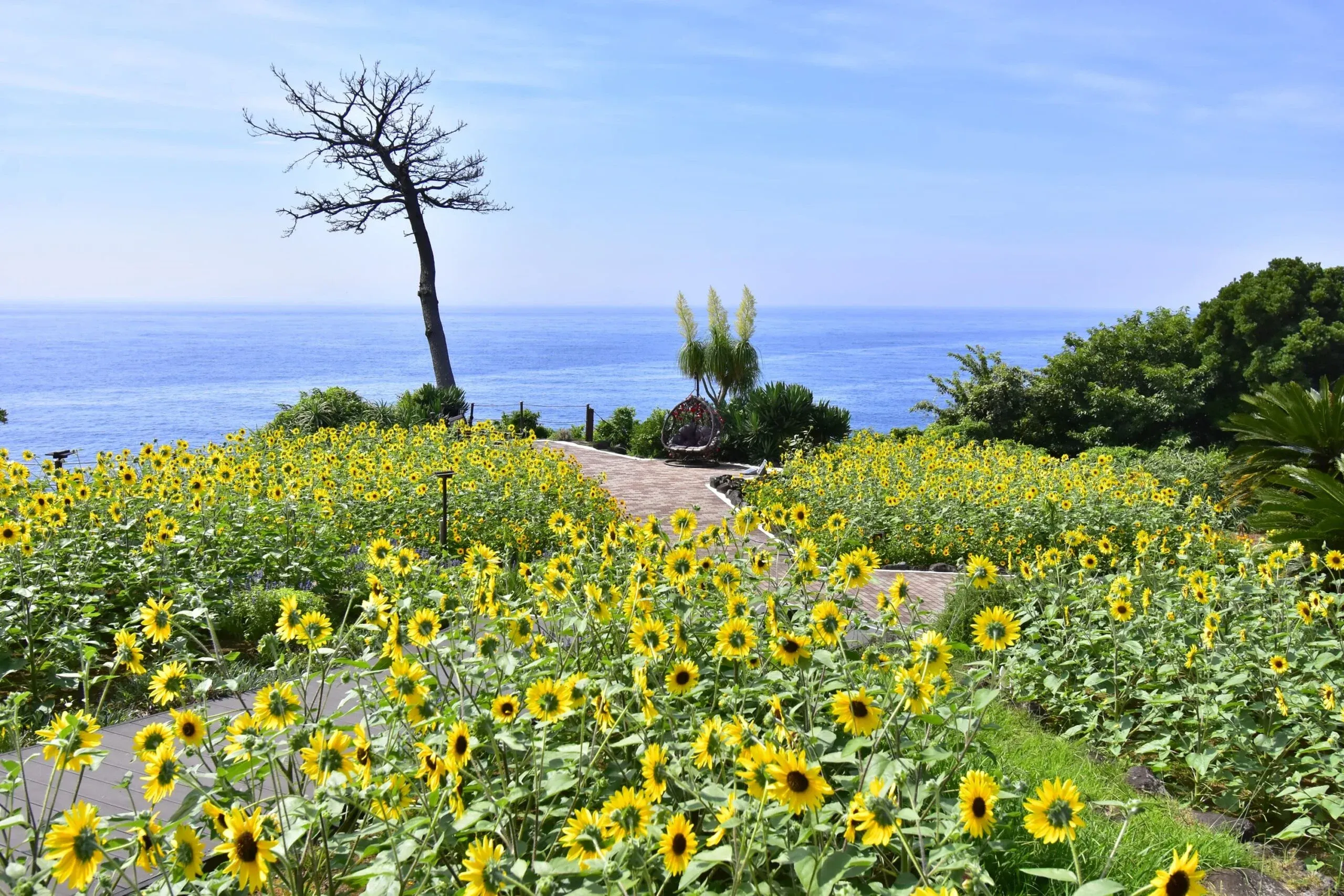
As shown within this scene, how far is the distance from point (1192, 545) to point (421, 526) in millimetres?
5798

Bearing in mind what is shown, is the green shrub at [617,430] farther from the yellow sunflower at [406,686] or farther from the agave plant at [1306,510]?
the yellow sunflower at [406,686]

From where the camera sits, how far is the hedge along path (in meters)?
6.73

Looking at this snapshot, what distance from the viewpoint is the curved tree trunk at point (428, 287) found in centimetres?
2172

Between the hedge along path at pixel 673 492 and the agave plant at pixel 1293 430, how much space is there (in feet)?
8.77

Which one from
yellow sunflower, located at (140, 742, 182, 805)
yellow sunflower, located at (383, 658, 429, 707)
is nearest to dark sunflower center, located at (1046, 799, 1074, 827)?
yellow sunflower, located at (383, 658, 429, 707)

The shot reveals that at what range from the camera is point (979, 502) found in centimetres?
834

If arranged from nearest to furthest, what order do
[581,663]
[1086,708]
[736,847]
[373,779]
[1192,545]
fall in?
[736,847] < [373,779] < [581,663] < [1086,708] < [1192,545]

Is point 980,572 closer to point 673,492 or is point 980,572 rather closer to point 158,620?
point 158,620

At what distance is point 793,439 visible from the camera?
524 inches

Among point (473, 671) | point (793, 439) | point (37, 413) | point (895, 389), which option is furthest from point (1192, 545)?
point (895, 389)

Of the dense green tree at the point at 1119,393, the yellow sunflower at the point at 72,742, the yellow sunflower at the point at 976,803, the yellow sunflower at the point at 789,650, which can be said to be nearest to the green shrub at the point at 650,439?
the dense green tree at the point at 1119,393

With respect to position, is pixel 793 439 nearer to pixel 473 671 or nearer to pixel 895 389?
pixel 473 671

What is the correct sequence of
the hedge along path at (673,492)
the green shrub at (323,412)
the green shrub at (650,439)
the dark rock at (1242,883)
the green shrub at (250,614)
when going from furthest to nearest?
1. the green shrub at (650,439)
2. the green shrub at (323,412)
3. the hedge along path at (673,492)
4. the green shrub at (250,614)
5. the dark rock at (1242,883)

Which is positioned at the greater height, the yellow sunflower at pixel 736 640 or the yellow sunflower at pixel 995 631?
the yellow sunflower at pixel 995 631
